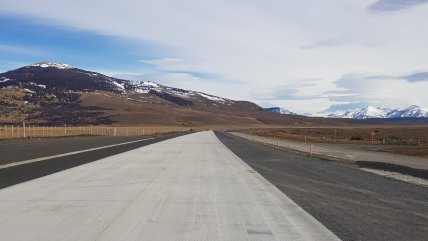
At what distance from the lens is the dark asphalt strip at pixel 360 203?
9016 mm

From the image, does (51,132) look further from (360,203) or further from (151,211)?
(151,211)

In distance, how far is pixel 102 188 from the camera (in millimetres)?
13703

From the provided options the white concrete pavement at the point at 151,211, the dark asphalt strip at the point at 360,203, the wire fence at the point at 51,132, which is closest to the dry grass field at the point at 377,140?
the dark asphalt strip at the point at 360,203

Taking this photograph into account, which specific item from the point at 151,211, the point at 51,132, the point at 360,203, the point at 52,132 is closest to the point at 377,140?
the point at 51,132

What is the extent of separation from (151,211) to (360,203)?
4972 millimetres

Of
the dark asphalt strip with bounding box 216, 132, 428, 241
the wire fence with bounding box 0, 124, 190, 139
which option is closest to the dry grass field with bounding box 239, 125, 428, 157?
the dark asphalt strip with bounding box 216, 132, 428, 241

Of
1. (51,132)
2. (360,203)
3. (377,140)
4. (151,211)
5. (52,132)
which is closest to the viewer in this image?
(151,211)

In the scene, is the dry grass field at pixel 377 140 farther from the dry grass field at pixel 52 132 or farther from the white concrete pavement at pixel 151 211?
the white concrete pavement at pixel 151 211

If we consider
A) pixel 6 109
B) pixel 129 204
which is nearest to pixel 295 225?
pixel 129 204

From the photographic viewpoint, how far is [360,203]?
12352mm

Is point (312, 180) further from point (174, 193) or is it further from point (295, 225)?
point (295, 225)

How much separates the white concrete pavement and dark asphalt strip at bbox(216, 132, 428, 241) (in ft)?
1.52

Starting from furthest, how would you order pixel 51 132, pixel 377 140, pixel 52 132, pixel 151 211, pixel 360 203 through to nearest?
1. pixel 52 132
2. pixel 51 132
3. pixel 377 140
4. pixel 360 203
5. pixel 151 211

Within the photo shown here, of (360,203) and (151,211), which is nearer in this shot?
(151,211)
